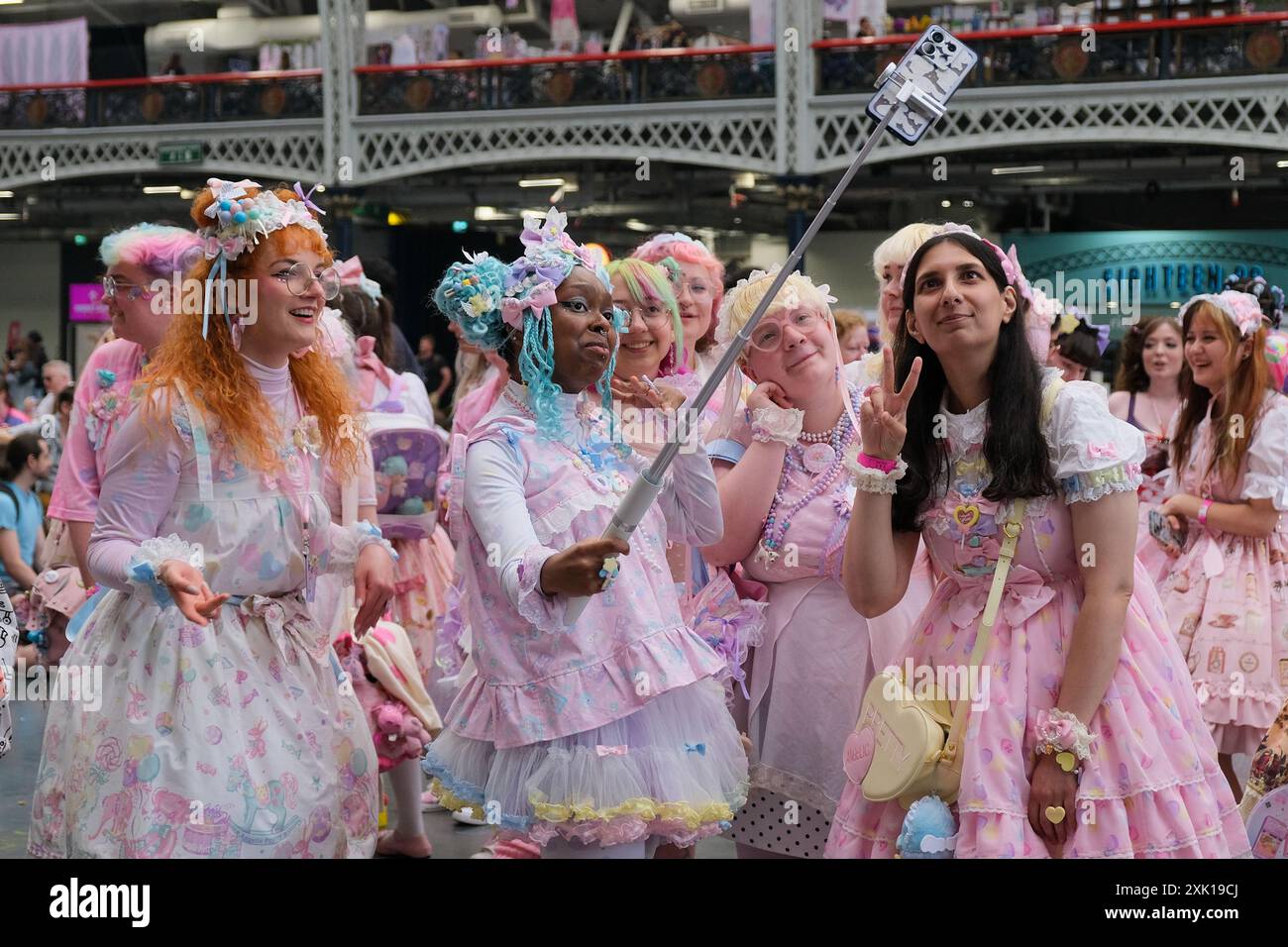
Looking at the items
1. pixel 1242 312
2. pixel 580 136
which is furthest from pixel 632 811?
pixel 580 136

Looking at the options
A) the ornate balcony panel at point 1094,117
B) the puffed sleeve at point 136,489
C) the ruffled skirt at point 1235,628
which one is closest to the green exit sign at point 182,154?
the ornate balcony panel at point 1094,117

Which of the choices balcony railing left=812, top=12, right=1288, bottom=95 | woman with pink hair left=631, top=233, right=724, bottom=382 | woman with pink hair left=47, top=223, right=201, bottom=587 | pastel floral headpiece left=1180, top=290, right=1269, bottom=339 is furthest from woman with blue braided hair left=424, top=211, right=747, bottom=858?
balcony railing left=812, top=12, right=1288, bottom=95

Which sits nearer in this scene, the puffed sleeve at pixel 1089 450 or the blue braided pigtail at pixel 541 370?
the puffed sleeve at pixel 1089 450

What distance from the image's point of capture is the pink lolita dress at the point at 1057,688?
2586mm

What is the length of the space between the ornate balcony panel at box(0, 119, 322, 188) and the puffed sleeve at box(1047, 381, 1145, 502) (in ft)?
58.1

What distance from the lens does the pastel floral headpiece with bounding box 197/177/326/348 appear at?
3092 mm

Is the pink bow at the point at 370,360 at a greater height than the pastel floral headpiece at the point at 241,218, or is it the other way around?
the pastel floral headpiece at the point at 241,218

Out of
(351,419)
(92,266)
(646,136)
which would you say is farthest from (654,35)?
(351,419)

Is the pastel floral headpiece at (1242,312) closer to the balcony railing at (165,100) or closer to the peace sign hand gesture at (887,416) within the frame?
the peace sign hand gesture at (887,416)

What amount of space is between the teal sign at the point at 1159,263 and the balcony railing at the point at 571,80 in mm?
3969

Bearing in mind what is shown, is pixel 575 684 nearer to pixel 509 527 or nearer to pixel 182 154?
pixel 509 527

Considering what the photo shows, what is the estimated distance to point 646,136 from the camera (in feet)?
62.7

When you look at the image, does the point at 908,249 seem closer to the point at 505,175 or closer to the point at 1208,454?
the point at 1208,454

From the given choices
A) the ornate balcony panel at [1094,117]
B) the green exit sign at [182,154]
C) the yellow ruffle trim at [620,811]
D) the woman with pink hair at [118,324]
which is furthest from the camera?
the green exit sign at [182,154]
